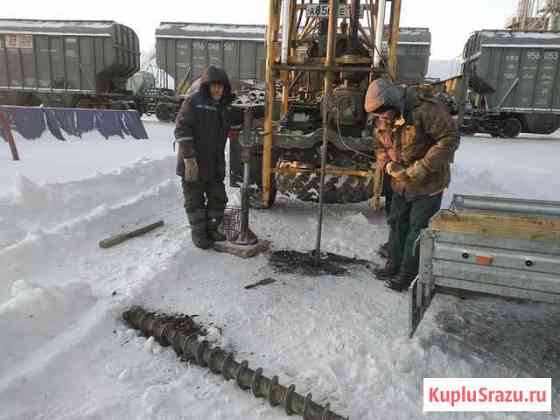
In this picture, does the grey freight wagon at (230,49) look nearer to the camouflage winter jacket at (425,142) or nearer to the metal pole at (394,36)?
the metal pole at (394,36)

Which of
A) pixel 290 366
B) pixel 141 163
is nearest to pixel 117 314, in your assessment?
pixel 290 366

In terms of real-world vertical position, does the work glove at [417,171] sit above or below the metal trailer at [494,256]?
above

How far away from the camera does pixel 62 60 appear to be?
16.7m

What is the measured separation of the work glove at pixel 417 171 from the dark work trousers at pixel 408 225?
221mm

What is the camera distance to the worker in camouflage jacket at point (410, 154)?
303 cm

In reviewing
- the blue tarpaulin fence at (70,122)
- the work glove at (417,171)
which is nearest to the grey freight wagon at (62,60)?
the blue tarpaulin fence at (70,122)

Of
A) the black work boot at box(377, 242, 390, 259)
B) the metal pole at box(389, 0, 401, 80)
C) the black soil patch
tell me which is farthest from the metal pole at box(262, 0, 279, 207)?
the black work boot at box(377, 242, 390, 259)

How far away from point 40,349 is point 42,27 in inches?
708

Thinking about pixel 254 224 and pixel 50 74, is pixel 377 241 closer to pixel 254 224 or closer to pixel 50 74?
pixel 254 224

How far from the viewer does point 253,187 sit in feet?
18.3

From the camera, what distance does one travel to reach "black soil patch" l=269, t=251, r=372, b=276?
12.2 ft

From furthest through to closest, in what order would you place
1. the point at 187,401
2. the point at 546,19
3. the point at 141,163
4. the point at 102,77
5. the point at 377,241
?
the point at 546,19, the point at 102,77, the point at 141,163, the point at 377,241, the point at 187,401

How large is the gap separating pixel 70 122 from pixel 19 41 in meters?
8.67

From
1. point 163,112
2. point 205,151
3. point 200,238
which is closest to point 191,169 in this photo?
point 205,151
